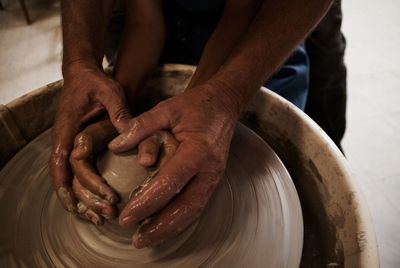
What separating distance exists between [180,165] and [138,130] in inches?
4.2

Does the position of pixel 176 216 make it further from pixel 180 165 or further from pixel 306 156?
pixel 306 156

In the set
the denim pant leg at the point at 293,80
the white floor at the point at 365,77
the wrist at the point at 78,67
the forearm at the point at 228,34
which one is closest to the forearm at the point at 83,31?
the wrist at the point at 78,67

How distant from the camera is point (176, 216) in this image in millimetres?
630

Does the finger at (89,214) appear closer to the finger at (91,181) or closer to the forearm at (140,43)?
the finger at (91,181)

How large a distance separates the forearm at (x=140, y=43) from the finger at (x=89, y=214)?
1.38 ft

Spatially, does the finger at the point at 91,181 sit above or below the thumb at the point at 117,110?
below

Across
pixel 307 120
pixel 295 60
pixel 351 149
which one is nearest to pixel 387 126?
pixel 351 149

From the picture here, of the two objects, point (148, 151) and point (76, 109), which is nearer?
point (148, 151)

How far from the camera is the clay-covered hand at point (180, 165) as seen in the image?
605 mm

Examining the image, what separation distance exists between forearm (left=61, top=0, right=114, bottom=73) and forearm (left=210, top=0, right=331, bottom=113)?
365 mm

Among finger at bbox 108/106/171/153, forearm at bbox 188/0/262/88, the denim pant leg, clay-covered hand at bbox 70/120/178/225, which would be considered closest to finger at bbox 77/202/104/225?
clay-covered hand at bbox 70/120/178/225

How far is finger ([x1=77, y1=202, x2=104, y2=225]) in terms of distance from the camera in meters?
0.68

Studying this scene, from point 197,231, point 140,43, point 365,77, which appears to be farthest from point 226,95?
point 365,77

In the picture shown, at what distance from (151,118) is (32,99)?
53cm
